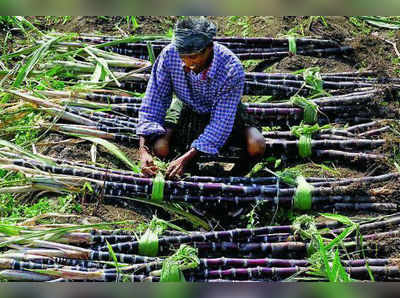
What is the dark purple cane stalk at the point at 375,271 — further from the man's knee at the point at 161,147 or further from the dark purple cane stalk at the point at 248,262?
the man's knee at the point at 161,147

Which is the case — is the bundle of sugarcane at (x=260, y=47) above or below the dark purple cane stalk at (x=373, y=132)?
above

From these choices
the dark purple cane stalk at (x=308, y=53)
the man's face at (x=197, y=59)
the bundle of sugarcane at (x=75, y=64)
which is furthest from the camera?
the dark purple cane stalk at (x=308, y=53)

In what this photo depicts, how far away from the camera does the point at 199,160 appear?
11.9 ft

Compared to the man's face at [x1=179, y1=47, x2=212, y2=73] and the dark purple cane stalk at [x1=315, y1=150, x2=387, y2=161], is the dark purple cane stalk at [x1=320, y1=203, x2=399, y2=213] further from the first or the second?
the man's face at [x1=179, y1=47, x2=212, y2=73]

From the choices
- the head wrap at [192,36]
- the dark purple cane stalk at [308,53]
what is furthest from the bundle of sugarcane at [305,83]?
the head wrap at [192,36]

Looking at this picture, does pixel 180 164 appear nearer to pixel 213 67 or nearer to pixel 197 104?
pixel 197 104

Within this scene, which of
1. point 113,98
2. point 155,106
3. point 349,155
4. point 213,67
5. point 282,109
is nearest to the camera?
point 213,67

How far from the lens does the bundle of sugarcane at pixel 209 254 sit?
280cm

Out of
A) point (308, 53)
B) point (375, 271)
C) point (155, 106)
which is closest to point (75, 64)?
point (155, 106)

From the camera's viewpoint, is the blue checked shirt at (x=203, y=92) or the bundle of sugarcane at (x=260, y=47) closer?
the blue checked shirt at (x=203, y=92)

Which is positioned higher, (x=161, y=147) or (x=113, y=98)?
(x=113, y=98)

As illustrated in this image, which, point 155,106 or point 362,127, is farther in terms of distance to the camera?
point 362,127

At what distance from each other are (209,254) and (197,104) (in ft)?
3.03

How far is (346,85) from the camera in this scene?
4.17 m
